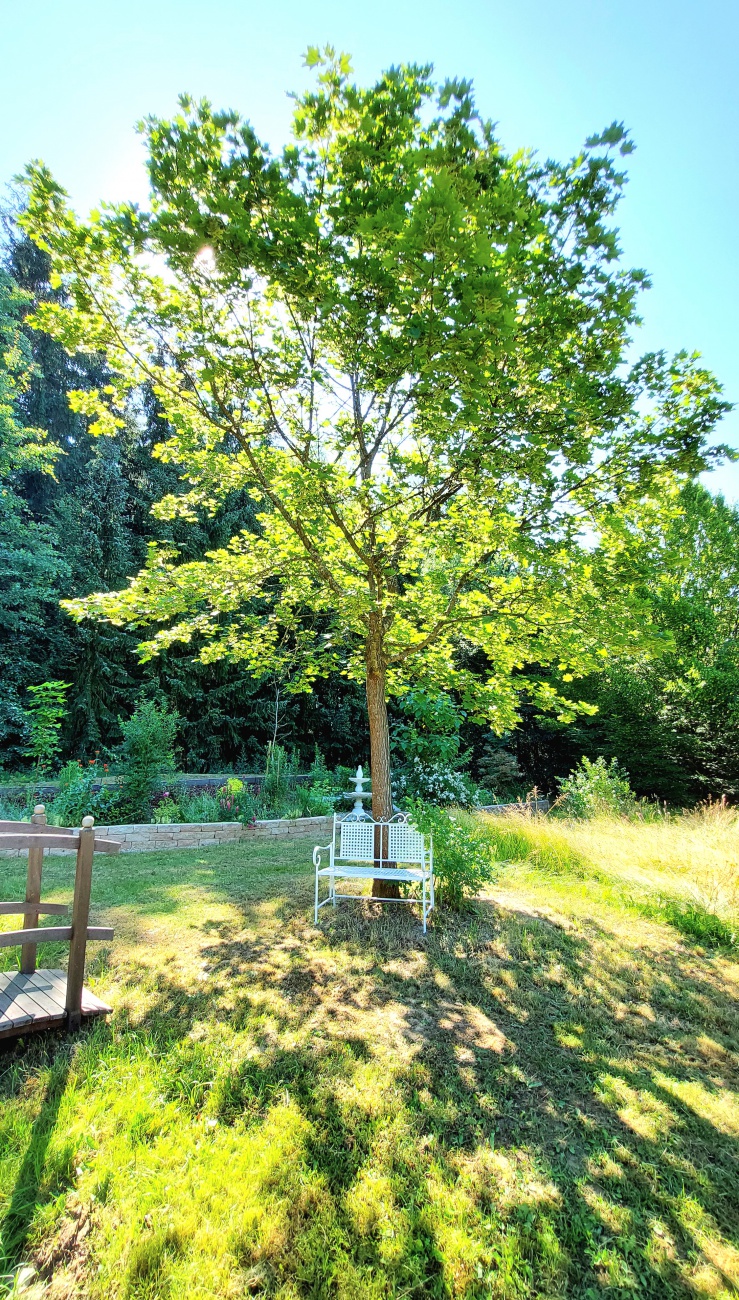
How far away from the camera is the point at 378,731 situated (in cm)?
579

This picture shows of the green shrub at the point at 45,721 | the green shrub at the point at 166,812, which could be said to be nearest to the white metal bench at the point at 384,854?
the green shrub at the point at 166,812

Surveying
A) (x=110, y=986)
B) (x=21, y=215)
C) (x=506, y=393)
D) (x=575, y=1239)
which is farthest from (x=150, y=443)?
(x=575, y=1239)

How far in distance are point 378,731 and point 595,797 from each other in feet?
16.0

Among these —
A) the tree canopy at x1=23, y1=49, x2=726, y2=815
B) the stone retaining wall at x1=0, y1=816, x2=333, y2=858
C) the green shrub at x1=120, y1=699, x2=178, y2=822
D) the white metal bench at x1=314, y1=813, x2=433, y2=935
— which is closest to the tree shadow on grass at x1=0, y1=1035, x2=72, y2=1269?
the white metal bench at x1=314, y1=813, x2=433, y2=935

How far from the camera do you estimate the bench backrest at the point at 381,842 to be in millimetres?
5368

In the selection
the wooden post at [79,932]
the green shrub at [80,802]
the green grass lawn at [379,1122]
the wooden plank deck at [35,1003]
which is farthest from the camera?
the green shrub at [80,802]

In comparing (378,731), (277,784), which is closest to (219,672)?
(277,784)

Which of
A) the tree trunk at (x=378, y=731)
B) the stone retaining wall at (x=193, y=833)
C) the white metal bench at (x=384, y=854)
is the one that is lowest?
the stone retaining wall at (x=193, y=833)

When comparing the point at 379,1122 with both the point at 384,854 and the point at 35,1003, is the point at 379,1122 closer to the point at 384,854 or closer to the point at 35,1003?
the point at 35,1003

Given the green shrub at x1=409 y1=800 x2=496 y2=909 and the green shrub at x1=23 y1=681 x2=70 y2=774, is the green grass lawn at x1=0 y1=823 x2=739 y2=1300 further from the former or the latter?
the green shrub at x1=23 y1=681 x2=70 y2=774

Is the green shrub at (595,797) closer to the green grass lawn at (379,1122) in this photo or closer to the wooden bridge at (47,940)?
the green grass lawn at (379,1122)

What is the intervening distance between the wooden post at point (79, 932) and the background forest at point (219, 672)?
309 inches

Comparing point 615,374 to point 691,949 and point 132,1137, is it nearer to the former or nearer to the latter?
point 691,949

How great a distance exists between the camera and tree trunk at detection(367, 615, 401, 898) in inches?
225
